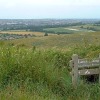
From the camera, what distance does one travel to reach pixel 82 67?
33.4 feet

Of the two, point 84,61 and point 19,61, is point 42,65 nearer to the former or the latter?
point 19,61

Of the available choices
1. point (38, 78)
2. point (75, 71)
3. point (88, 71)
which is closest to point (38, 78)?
point (38, 78)

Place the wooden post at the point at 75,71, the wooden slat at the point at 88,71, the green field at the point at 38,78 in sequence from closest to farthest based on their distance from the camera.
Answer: the green field at the point at 38,78, the wooden post at the point at 75,71, the wooden slat at the point at 88,71

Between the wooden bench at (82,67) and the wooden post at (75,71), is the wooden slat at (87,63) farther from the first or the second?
the wooden post at (75,71)

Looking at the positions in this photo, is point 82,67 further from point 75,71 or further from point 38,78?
point 38,78

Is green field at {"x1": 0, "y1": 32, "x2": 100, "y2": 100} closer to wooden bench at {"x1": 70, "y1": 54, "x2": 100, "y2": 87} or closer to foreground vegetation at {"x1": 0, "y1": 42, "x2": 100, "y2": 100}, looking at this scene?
foreground vegetation at {"x1": 0, "y1": 42, "x2": 100, "y2": 100}

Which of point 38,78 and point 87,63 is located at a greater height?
point 87,63

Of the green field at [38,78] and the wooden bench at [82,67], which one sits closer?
the green field at [38,78]

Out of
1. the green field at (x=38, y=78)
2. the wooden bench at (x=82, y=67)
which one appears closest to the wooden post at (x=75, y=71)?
the wooden bench at (x=82, y=67)

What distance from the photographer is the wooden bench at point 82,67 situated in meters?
9.83

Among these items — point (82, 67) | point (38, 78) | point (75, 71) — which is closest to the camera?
point (38, 78)

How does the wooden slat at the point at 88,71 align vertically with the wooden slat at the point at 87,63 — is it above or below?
below

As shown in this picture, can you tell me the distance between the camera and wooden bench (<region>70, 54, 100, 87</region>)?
32.2 feet

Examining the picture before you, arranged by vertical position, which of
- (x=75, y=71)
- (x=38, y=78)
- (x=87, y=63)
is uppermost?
(x=87, y=63)
